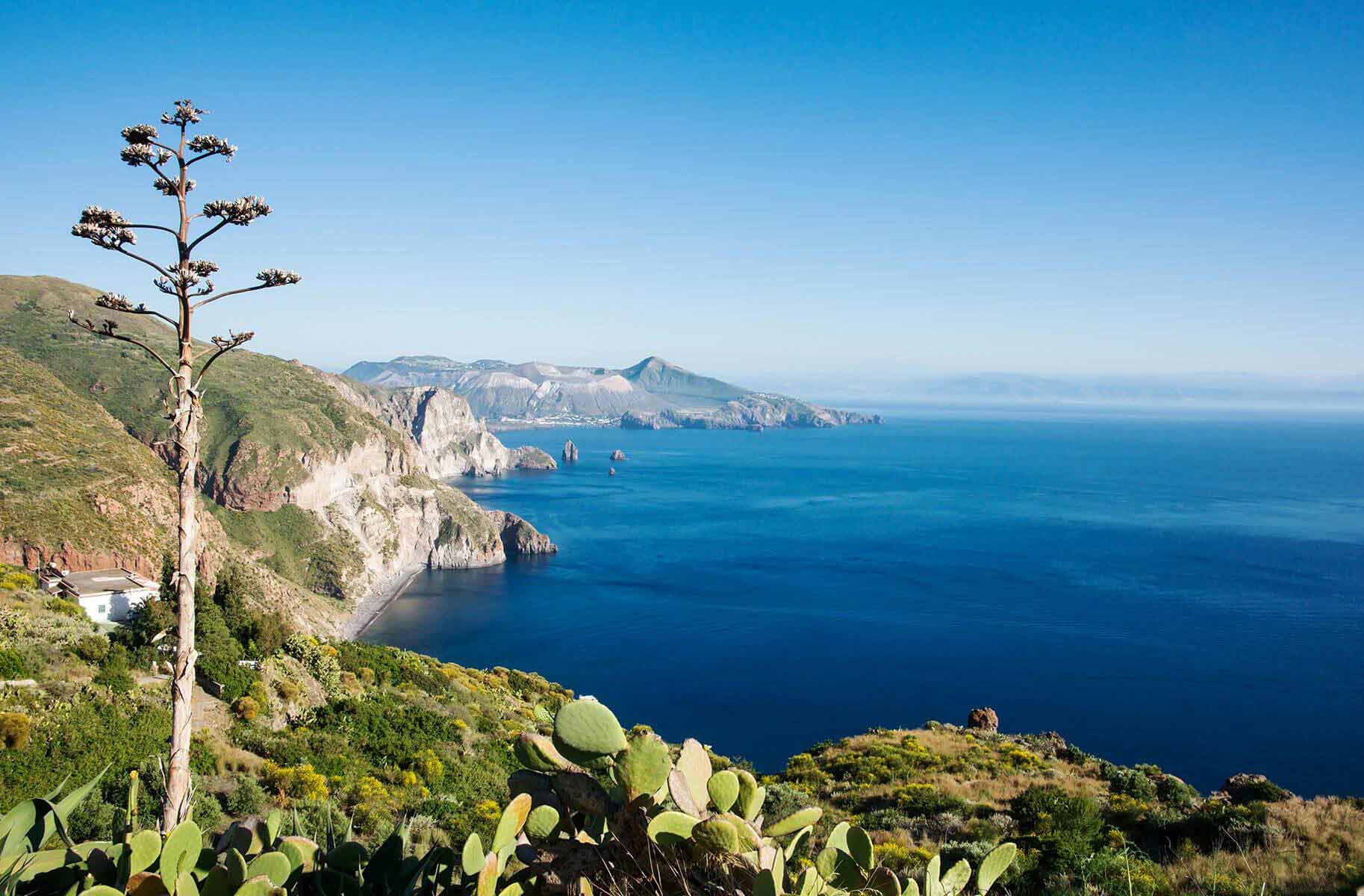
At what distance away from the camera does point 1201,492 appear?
12394cm

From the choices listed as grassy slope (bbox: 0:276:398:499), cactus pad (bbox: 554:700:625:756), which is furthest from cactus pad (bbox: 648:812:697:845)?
grassy slope (bbox: 0:276:398:499)

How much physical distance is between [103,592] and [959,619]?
193 ft

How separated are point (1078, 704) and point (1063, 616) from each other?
1769cm

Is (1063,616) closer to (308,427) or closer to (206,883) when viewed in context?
(206,883)

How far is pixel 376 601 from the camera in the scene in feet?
258

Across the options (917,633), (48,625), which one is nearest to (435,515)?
(917,633)

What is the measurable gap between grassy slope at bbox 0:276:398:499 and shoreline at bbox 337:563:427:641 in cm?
1473

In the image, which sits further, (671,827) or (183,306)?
(183,306)

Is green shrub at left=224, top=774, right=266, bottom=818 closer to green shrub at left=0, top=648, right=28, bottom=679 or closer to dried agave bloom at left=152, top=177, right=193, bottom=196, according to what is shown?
green shrub at left=0, top=648, right=28, bottom=679

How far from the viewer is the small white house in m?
29.1

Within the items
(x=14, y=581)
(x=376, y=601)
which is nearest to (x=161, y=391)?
(x=376, y=601)

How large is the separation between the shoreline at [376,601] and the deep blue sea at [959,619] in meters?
1.67

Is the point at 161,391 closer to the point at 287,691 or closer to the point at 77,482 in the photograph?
the point at 77,482

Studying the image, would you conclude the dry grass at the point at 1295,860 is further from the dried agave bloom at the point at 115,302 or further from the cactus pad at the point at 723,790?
the dried agave bloom at the point at 115,302
